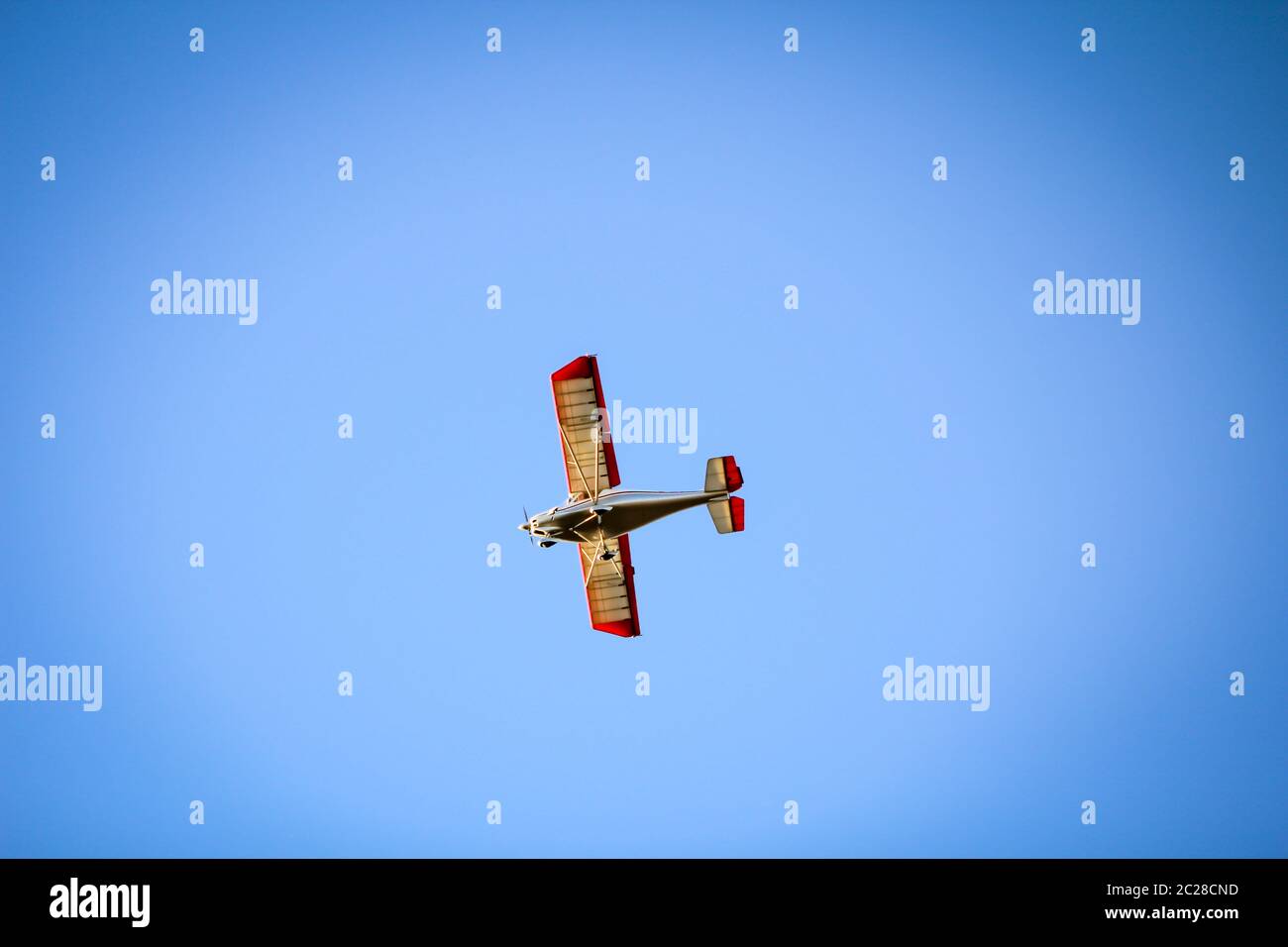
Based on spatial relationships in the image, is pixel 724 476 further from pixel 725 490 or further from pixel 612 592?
pixel 612 592

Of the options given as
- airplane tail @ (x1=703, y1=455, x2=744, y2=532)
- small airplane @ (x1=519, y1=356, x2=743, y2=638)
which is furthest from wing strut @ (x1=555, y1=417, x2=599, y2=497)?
airplane tail @ (x1=703, y1=455, x2=744, y2=532)

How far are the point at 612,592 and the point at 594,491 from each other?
2.82 metres

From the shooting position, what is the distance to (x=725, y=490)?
27516mm

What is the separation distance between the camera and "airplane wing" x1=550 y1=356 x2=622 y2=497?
28156mm

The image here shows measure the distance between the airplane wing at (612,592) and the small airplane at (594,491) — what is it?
3.01 ft

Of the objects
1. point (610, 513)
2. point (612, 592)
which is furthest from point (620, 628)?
point (610, 513)

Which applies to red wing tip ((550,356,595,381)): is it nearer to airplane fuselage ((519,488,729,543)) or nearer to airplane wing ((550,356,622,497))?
airplane wing ((550,356,622,497))

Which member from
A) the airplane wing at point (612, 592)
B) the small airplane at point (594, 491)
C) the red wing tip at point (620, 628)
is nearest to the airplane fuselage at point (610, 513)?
the small airplane at point (594, 491)

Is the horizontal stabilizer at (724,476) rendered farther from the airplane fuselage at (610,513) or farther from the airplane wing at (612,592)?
the airplane wing at (612,592)

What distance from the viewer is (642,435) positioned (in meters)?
30.5

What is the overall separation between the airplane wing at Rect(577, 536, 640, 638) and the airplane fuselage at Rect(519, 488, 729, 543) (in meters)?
1.65
